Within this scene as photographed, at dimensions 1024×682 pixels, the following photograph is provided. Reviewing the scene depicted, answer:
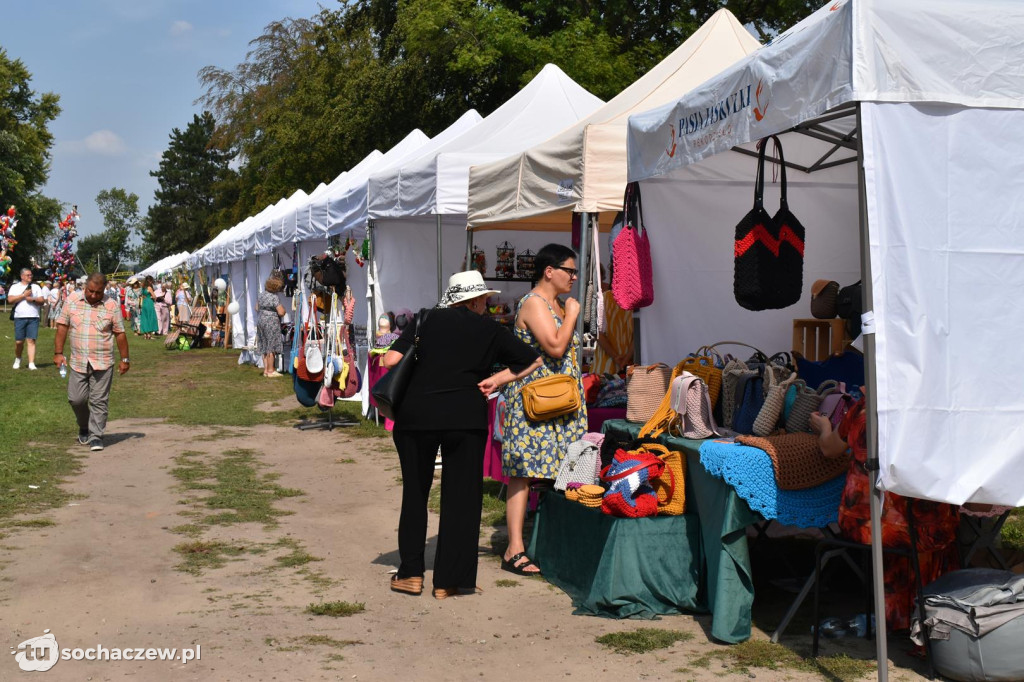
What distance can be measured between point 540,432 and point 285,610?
64.1 inches

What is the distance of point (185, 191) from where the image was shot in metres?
93.6

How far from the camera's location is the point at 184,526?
24.4 feet

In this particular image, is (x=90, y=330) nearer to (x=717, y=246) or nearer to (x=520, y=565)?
(x=520, y=565)

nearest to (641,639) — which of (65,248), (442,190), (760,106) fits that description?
(760,106)

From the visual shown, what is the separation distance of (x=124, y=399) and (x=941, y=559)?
13104 millimetres

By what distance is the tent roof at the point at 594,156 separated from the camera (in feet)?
22.8

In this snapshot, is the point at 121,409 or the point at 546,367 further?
the point at 121,409

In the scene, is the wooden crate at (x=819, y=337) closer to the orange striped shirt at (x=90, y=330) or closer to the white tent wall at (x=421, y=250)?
the white tent wall at (x=421, y=250)

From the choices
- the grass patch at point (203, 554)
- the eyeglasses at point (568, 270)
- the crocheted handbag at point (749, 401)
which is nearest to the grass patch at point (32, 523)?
the grass patch at point (203, 554)

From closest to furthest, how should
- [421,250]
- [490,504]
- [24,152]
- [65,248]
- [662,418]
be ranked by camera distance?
[662,418], [490,504], [421,250], [65,248], [24,152]

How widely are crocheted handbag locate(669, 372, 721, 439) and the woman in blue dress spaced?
0.73 metres

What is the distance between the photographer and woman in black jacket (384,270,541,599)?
5.46 meters

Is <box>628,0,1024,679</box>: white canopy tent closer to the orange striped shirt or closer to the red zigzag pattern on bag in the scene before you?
the red zigzag pattern on bag

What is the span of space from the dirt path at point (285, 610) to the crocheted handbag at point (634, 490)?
537 millimetres
